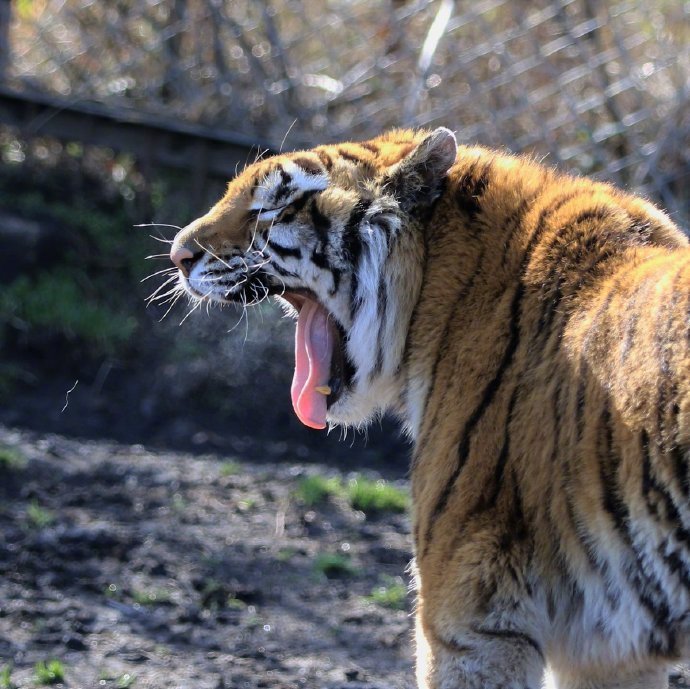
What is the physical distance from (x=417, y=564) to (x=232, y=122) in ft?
17.7

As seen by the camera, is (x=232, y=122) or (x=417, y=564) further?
(x=232, y=122)

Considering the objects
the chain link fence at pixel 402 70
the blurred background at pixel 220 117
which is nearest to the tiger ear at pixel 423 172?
the blurred background at pixel 220 117

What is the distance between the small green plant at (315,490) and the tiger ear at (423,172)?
7.59 feet

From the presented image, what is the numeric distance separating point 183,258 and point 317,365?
519mm

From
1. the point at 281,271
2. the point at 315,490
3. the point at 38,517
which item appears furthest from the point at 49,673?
the point at 315,490

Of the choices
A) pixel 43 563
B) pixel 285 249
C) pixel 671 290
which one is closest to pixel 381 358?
pixel 285 249

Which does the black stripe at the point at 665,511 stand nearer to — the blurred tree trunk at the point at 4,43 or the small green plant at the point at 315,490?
the small green plant at the point at 315,490

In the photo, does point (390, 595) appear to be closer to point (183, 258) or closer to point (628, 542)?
point (183, 258)

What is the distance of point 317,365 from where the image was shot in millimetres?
3338

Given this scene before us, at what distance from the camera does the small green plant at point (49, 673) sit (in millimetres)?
3588

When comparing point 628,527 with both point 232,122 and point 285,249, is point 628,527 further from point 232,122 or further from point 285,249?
point 232,122

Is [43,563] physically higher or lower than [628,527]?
lower

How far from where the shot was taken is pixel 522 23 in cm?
750

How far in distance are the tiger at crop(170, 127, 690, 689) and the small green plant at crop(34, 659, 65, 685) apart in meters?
1.20
